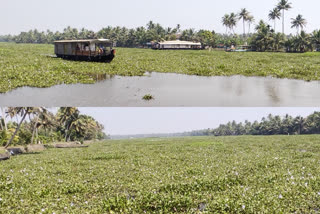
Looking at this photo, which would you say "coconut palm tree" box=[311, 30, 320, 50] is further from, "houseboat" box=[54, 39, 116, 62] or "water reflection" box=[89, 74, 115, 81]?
"water reflection" box=[89, 74, 115, 81]

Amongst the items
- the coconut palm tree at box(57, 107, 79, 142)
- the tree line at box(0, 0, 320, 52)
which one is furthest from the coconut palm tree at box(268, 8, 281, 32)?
the coconut palm tree at box(57, 107, 79, 142)

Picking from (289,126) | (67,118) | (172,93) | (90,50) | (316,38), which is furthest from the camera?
(289,126)

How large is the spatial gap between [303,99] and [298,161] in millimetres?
3864

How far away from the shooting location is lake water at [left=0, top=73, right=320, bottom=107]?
48.4 feet

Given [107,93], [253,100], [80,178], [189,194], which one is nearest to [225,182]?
[189,194]

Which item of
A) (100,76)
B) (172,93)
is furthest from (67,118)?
(172,93)

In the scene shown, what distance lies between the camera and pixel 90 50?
31.5m

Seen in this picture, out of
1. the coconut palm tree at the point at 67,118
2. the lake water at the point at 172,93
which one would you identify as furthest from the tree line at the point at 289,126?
the lake water at the point at 172,93

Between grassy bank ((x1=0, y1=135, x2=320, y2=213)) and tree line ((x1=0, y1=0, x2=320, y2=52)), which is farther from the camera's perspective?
tree line ((x1=0, y1=0, x2=320, y2=52))

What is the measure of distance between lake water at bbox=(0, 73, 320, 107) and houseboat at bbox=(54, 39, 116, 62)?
9260 mm

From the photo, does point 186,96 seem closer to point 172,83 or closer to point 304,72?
point 172,83

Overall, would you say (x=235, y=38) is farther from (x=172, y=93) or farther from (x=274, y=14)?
(x=172, y=93)

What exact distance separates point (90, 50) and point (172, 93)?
17218 mm

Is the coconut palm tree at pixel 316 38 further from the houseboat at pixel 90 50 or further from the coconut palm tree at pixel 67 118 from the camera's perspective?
the houseboat at pixel 90 50
